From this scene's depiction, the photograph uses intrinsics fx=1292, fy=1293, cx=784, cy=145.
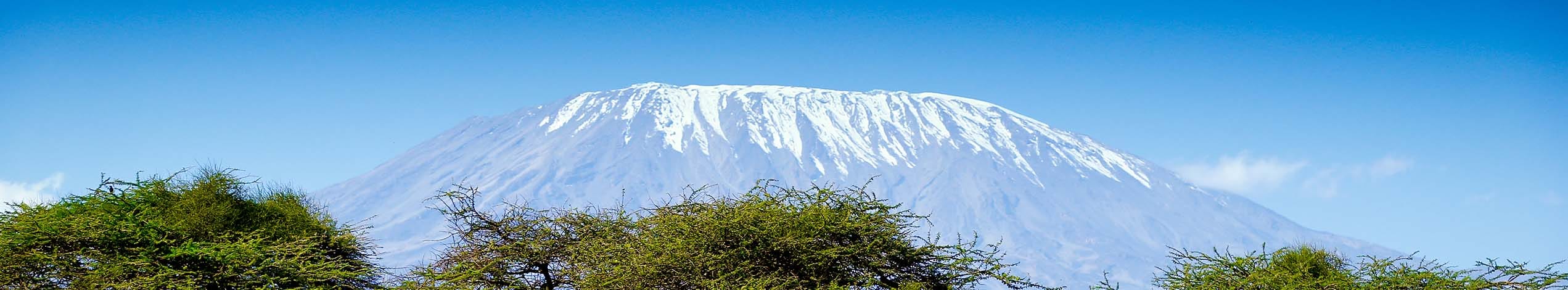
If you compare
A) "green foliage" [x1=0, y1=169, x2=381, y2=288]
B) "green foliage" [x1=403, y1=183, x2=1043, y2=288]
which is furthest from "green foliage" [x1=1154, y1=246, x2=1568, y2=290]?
"green foliage" [x1=0, y1=169, x2=381, y2=288]

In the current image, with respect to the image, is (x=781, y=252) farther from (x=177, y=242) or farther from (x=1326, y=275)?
(x=177, y=242)

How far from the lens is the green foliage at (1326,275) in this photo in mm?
17312

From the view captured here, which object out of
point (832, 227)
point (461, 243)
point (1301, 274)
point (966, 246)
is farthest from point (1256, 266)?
point (461, 243)

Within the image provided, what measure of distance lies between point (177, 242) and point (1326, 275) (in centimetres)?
1870

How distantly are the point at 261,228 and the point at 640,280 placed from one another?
867 centimetres

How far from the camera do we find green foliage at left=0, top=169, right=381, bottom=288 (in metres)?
20.8

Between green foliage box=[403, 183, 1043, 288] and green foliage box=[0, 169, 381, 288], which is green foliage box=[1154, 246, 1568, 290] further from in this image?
green foliage box=[0, 169, 381, 288]

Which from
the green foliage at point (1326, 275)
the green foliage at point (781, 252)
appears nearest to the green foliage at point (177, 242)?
the green foliage at point (781, 252)

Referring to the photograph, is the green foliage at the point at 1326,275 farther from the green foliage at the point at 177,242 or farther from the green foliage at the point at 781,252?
the green foliage at the point at 177,242

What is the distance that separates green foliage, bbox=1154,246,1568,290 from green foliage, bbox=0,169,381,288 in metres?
13.8

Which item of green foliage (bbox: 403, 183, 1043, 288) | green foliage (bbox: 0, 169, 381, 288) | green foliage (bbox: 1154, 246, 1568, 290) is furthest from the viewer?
green foliage (bbox: 0, 169, 381, 288)

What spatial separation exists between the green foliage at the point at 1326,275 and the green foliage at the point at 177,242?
13837 mm

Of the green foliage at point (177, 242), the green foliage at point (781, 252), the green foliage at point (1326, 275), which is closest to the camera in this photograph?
the green foliage at point (1326, 275)

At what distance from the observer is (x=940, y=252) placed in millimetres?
20672
